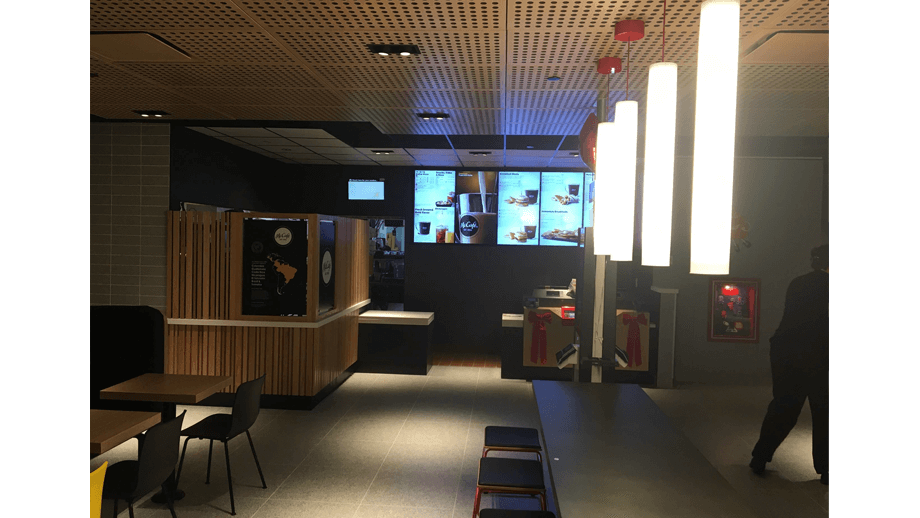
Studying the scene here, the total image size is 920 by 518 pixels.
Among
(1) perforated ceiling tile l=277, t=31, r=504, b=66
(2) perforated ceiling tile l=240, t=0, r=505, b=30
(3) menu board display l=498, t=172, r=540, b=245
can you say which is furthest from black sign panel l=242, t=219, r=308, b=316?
(3) menu board display l=498, t=172, r=540, b=245

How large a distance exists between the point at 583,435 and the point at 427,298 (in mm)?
6833

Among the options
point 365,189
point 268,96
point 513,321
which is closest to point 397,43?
point 268,96

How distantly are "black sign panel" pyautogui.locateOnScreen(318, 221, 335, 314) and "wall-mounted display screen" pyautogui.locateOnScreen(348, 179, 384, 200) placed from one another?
9.34 ft

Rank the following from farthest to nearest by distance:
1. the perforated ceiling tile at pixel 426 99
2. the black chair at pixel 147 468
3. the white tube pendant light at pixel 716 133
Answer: the perforated ceiling tile at pixel 426 99
the black chair at pixel 147 468
the white tube pendant light at pixel 716 133

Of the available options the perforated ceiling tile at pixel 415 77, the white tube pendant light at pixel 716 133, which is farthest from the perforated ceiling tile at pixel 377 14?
the white tube pendant light at pixel 716 133

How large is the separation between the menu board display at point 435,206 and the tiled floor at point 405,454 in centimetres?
289

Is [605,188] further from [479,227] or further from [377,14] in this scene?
[479,227]

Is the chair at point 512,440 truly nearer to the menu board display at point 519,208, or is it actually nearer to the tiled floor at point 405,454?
the tiled floor at point 405,454

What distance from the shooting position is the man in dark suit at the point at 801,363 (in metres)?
4.16

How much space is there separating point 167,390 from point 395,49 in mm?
→ 2634

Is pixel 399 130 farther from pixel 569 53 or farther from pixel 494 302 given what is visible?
pixel 494 302

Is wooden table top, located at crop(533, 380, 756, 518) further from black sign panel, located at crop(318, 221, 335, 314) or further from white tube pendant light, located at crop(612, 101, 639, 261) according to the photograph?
black sign panel, located at crop(318, 221, 335, 314)
